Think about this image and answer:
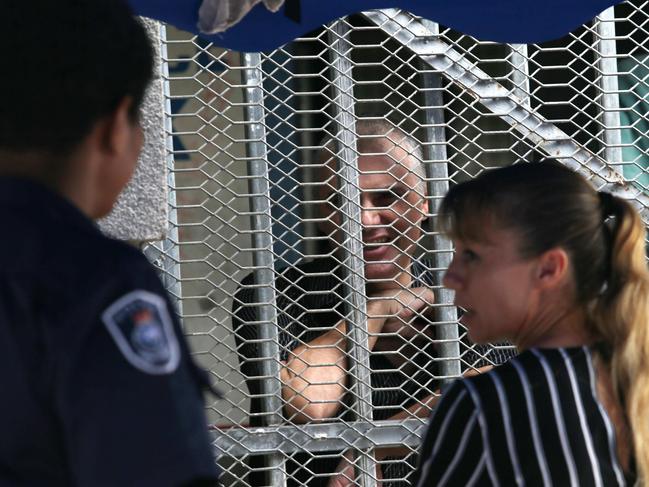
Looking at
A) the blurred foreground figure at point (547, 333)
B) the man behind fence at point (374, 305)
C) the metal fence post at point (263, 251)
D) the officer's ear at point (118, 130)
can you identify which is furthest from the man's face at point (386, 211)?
the officer's ear at point (118, 130)

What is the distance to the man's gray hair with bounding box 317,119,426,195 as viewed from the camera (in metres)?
4.05

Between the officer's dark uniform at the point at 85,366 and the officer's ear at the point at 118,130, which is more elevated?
the officer's ear at the point at 118,130

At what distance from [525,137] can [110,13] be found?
9.64 ft

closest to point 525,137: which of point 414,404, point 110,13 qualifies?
point 414,404

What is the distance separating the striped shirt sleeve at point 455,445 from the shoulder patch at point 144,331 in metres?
0.75

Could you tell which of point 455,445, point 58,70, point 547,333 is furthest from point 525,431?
point 58,70

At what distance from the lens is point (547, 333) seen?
2121 millimetres

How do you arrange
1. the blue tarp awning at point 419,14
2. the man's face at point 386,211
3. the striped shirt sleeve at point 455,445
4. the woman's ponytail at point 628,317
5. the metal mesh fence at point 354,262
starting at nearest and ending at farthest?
the striped shirt sleeve at point 455,445 → the woman's ponytail at point 628,317 → the blue tarp awning at point 419,14 → the metal mesh fence at point 354,262 → the man's face at point 386,211

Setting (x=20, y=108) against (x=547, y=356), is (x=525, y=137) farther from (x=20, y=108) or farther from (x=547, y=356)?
(x=20, y=108)

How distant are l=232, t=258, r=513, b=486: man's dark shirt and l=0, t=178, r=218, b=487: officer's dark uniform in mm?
2575

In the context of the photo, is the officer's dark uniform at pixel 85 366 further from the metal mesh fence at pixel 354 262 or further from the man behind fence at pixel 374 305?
the man behind fence at pixel 374 305

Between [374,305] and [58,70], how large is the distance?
274cm

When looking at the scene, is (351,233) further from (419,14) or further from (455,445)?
(455,445)

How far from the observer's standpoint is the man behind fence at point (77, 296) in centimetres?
128
